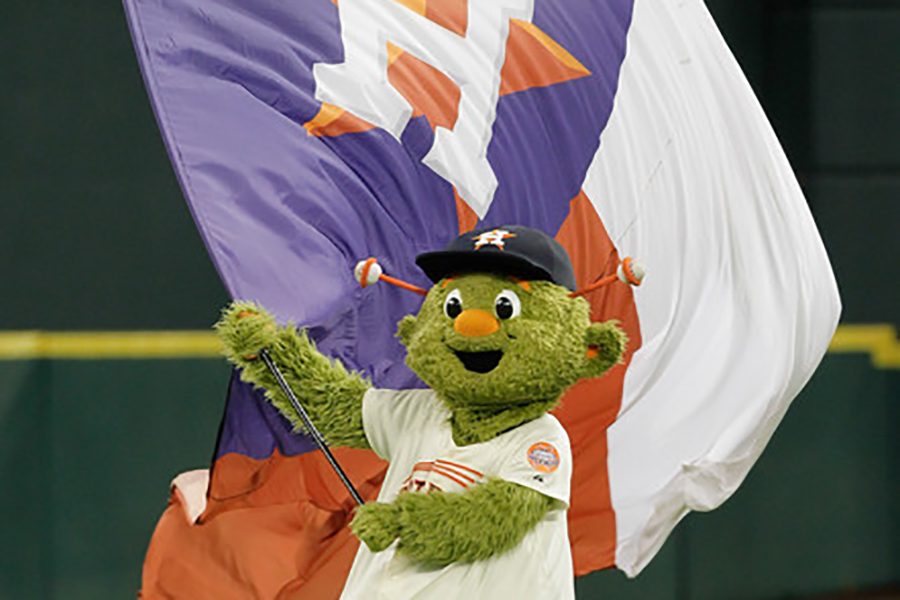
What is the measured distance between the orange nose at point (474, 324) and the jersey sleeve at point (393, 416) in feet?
0.72

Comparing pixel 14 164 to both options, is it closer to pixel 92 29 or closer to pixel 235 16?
pixel 92 29

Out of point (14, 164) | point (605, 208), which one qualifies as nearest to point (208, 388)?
point (14, 164)

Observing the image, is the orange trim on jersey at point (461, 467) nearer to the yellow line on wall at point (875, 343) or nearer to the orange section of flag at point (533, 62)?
the orange section of flag at point (533, 62)

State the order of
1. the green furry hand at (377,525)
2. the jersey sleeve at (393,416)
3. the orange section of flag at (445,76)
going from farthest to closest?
1. the orange section of flag at (445,76)
2. the jersey sleeve at (393,416)
3. the green furry hand at (377,525)

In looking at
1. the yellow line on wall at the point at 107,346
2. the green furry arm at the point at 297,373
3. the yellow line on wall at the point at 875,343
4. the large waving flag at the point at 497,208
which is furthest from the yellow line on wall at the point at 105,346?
the yellow line on wall at the point at 875,343

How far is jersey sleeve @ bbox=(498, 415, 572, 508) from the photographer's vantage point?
3504mm

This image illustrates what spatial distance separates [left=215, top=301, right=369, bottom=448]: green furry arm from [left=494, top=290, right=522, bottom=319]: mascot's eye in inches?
14.1

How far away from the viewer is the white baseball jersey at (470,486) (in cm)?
349

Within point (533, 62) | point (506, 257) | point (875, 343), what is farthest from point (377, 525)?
point (875, 343)

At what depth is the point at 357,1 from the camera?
4270 millimetres

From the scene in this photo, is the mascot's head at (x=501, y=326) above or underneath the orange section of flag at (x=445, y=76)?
underneath

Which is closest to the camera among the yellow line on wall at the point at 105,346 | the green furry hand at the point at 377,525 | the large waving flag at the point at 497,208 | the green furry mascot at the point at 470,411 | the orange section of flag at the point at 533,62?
the green furry hand at the point at 377,525

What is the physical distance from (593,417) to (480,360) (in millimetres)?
825

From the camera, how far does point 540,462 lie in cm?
352
